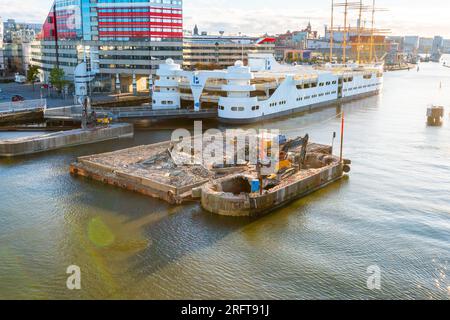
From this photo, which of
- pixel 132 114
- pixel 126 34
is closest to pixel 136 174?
pixel 132 114

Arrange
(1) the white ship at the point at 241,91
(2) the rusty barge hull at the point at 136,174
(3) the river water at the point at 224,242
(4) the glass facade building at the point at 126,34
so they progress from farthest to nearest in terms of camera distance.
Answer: (4) the glass facade building at the point at 126,34 → (1) the white ship at the point at 241,91 → (2) the rusty barge hull at the point at 136,174 → (3) the river water at the point at 224,242

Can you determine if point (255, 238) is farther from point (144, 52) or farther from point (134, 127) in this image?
point (144, 52)

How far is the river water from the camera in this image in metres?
13.2

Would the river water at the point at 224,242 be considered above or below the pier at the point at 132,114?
below

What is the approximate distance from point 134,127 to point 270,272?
2481 cm

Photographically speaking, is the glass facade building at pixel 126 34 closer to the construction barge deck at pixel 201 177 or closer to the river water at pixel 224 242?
the construction barge deck at pixel 201 177

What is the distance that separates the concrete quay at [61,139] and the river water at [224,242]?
7.85 feet

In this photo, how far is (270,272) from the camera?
551 inches

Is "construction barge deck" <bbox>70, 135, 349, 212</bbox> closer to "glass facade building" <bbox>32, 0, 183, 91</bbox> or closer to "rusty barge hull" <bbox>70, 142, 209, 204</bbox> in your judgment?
"rusty barge hull" <bbox>70, 142, 209, 204</bbox>

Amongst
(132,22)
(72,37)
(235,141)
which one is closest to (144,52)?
(132,22)

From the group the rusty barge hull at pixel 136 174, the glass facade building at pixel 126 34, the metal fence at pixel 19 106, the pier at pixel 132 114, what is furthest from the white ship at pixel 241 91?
the rusty barge hull at pixel 136 174

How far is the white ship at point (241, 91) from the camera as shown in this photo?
121 ft

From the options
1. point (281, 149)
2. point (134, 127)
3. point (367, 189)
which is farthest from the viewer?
point (134, 127)

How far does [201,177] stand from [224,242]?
229 inches
